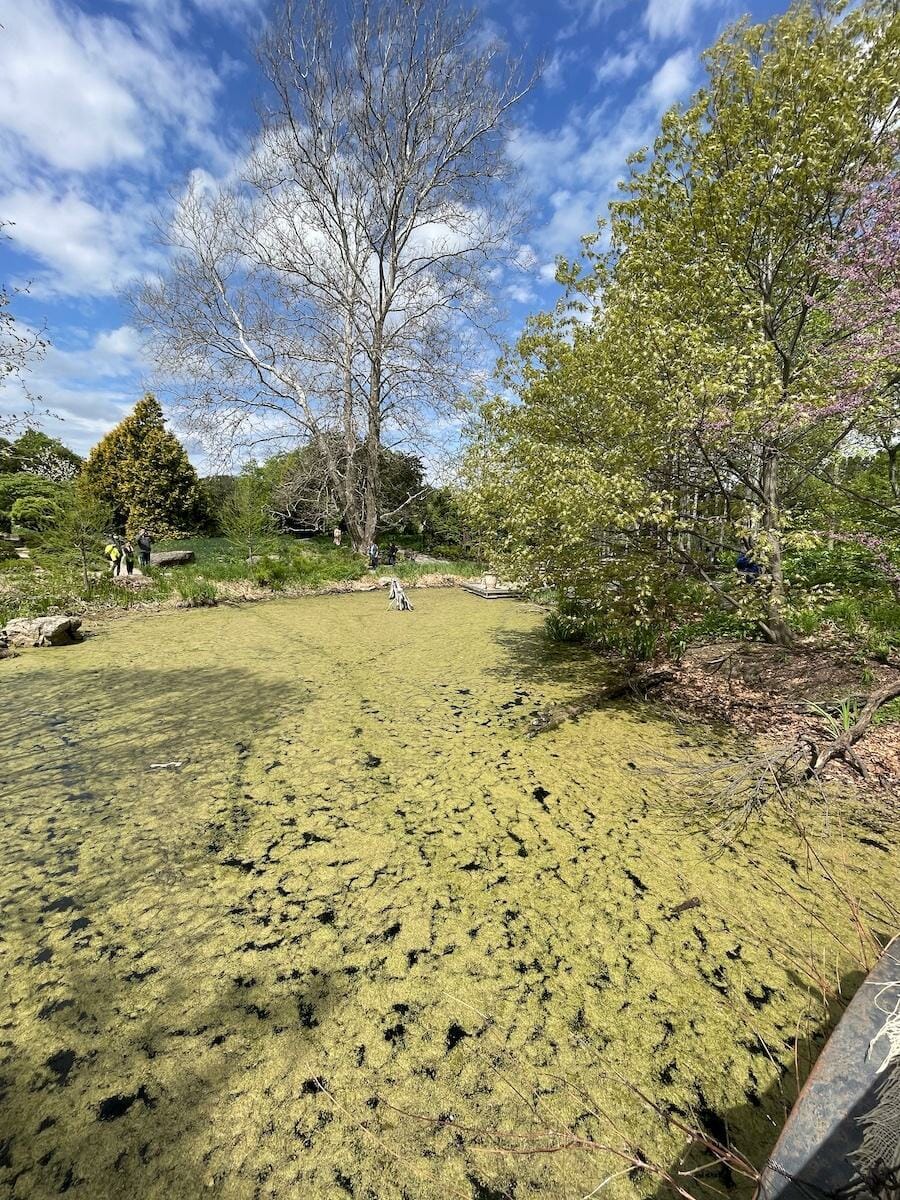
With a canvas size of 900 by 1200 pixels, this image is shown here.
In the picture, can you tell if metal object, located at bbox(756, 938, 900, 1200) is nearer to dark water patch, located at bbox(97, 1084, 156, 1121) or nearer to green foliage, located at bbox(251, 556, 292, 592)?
dark water patch, located at bbox(97, 1084, 156, 1121)

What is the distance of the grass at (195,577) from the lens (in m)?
6.78

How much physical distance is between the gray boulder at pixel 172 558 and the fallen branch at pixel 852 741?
13.4 meters

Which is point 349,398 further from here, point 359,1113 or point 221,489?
point 359,1113

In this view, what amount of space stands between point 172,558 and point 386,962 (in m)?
13.1

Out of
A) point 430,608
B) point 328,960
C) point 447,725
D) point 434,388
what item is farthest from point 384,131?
point 328,960

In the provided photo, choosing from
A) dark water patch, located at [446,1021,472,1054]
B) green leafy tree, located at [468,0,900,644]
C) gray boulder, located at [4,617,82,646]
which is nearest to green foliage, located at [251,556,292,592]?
gray boulder, located at [4,617,82,646]

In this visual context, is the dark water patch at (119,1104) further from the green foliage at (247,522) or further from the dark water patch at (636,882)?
the green foliage at (247,522)

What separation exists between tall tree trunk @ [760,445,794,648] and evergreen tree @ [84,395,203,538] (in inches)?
680

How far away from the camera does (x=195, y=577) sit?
912 centimetres

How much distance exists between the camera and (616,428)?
353 cm

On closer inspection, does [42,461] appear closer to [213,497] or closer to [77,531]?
[77,531]

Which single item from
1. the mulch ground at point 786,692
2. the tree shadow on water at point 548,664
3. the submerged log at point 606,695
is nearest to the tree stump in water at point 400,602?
the tree shadow on water at point 548,664

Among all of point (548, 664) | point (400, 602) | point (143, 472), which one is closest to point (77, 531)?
point (400, 602)

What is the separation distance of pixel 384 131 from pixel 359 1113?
1554cm
